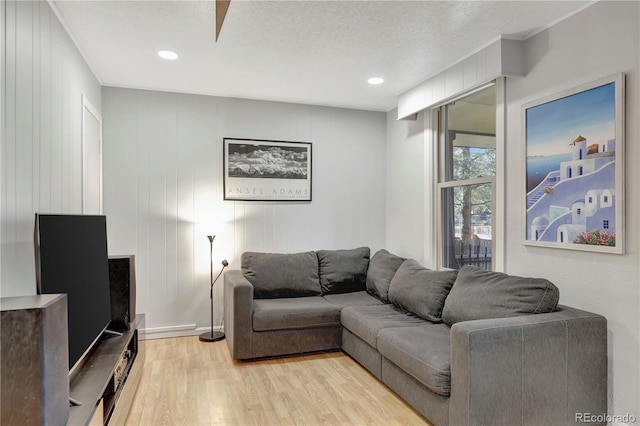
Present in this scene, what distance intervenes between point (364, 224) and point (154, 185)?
2.38 meters

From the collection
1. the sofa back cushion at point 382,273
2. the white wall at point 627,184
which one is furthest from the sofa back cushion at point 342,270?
the white wall at point 627,184

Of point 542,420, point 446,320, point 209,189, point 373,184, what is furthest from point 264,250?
point 542,420

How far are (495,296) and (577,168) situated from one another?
937 millimetres

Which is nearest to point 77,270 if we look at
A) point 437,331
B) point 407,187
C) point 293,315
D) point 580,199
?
point 293,315

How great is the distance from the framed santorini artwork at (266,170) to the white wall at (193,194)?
84 millimetres

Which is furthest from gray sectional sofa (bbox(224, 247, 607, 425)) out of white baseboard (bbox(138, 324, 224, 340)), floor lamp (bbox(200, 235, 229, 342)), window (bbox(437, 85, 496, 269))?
white baseboard (bbox(138, 324, 224, 340))

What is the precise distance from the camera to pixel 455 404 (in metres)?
2.14

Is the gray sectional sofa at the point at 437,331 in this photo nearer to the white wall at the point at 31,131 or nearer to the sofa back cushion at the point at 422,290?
the sofa back cushion at the point at 422,290

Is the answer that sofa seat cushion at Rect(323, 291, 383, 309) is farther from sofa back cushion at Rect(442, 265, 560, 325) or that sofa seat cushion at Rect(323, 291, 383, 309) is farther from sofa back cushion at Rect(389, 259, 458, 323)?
sofa back cushion at Rect(442, 265, 560, 325)

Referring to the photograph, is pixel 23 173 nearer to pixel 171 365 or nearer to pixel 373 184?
pixel 171 365

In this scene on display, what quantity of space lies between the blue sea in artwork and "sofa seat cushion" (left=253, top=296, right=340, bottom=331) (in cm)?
192

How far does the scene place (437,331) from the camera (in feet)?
9.27

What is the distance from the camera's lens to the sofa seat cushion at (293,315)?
3.46m

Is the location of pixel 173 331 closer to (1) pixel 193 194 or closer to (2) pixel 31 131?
(1) pixel 193 194
